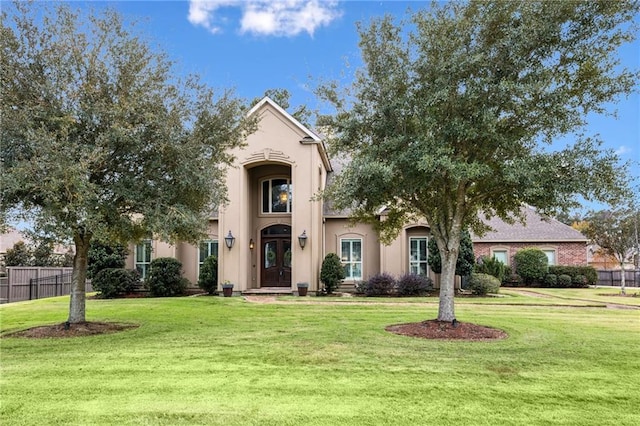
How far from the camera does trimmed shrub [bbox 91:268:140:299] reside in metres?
19.6

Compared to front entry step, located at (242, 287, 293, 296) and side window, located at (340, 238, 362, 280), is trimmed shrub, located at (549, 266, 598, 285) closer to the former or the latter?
side window, located at (340, 238, 362, 280)

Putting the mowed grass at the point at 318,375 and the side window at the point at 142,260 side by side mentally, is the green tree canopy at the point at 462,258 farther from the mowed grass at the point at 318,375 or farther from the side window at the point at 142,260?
the side window at the point at 142,260

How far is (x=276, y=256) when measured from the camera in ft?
70.2

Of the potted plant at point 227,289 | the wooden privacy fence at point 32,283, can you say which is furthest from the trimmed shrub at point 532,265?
the wooden privacy fence at point 32,283

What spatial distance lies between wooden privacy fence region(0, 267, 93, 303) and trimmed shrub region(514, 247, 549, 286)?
24.4 metres

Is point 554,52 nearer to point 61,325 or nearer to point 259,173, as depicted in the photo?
point 61,325

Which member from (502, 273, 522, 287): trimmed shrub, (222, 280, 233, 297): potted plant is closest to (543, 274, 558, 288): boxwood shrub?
(502, 273, 522, 287): trimmed shrub

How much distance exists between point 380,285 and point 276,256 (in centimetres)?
511

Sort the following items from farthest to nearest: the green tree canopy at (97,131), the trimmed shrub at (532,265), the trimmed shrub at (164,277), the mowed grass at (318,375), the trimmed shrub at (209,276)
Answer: the trimmed shrub at (532,265) < the trimmed shrub at (209,276) < the trimmed shrub at (164,277) < the green tree canopy at (97,131) < the mowed grass at (318,375)

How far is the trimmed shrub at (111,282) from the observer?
19.6 m

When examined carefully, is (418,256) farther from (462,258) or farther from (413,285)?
(462,258)

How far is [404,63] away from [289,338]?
21.8 ft

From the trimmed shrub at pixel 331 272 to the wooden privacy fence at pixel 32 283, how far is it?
13346 millimetres

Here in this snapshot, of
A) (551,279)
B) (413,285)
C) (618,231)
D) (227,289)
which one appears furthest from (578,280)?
(227,289)
